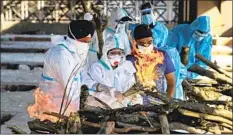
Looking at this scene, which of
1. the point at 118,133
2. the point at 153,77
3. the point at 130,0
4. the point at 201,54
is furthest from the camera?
the point at 130,0

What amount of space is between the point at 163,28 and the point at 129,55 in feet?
4.79

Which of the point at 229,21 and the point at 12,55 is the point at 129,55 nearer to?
the point at 12,55

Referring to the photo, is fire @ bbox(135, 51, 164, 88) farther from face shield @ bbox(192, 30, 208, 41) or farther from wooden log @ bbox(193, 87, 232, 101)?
face shield @ bbox(192, 30, 208, 41)

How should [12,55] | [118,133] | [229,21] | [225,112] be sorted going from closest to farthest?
1. [118,133]
2. [225,112]
3. [12,55]
4. [229,21]

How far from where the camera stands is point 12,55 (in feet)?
52.3

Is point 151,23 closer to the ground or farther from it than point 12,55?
farther from it

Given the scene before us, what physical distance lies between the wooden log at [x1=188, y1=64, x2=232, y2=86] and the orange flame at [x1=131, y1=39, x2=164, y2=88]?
864mm

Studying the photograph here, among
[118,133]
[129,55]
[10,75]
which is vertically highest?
[129,55]

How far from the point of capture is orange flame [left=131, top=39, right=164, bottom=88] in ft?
17.3

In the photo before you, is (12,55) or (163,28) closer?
(163,28)

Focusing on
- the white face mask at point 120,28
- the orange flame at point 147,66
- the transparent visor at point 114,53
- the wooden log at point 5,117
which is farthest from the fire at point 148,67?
the wooden log at point 5,117

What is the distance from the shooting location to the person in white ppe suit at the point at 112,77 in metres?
4.88

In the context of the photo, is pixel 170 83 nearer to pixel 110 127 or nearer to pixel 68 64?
pixel 68 64

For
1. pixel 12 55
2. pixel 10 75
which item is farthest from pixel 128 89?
pixel 12 55
